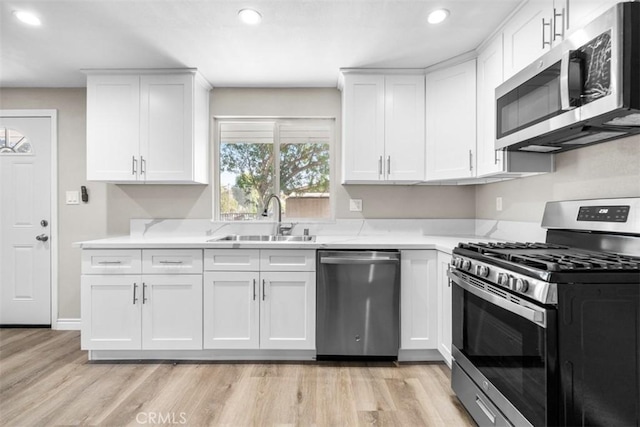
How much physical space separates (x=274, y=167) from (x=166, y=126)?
1013mm

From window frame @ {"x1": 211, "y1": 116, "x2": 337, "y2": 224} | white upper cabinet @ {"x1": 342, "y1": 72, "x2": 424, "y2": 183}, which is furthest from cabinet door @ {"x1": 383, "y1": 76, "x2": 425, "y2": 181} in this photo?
window frame @ {"x1": 211, "y1": 116, "x2": 337, "y2": 224}

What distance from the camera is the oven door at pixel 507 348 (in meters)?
1.23

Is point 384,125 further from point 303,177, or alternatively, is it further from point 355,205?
point 303,177

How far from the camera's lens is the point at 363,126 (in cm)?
292

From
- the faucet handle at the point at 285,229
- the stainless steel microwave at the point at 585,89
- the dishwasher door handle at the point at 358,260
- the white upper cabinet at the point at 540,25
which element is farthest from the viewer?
the faucet handle at the point at 285,229

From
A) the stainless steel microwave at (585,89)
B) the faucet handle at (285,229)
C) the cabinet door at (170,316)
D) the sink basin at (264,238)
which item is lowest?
the cabinet door at (170,316)

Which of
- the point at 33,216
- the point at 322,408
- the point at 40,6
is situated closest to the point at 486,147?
the point at 322,408

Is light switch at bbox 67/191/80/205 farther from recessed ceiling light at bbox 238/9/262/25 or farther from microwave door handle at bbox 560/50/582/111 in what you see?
microwave door handle at bbox 560/50/582/111

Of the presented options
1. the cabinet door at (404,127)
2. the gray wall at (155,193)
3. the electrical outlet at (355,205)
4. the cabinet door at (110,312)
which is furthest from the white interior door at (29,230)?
the cabinet door at (404,127)

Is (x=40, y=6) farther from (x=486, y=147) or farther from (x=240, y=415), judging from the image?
(x=486, y=147)

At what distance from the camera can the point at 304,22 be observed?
2193 millimetres

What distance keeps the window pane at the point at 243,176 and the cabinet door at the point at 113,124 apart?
79 centimetres

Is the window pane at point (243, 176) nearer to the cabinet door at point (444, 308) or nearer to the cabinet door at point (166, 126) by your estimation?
the cabinet door at point (166, 126)

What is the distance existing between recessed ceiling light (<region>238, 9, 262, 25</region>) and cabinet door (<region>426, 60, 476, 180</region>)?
1.48 metres
